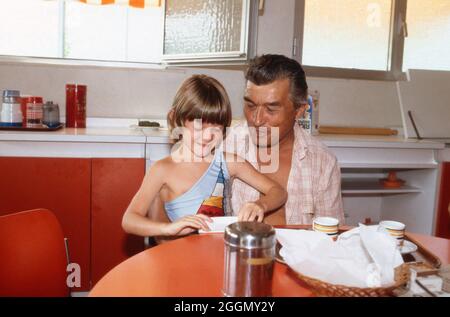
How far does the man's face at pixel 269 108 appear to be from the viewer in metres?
1.74

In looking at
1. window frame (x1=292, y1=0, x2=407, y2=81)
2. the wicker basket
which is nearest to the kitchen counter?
window frame (x1=292, y1=0, x2=407, y2=81)

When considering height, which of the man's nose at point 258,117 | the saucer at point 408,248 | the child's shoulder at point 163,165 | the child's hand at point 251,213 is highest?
the man's nose at point 258,117

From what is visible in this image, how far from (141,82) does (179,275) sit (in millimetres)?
1906

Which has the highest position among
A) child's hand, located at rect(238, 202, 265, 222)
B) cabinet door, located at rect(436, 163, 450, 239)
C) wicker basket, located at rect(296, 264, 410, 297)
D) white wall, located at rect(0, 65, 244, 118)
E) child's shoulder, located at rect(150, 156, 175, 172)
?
white wall, located at rect(0, 65, 244, 118)

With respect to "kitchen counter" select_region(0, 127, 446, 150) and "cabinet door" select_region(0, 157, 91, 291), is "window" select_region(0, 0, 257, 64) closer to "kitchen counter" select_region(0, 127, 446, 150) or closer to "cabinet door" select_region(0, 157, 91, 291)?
"kitchen counter" select_region(0, 127, 446, 150)

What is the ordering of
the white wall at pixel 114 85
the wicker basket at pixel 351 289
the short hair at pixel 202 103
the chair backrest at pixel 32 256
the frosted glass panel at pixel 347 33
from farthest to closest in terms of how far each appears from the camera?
the frosted glass panel at pixel 347 33, the white wall at pixel 114 85, the short hair at pixel 202 103, the chair backrest at pixel 32 256, the wicker basket at pixel 351 289

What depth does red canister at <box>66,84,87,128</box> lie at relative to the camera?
2.37 meters

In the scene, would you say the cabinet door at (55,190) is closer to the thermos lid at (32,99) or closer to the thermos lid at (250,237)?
the thermos lid at (32,99)

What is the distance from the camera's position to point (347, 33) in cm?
296

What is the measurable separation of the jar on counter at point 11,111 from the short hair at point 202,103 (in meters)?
1.08

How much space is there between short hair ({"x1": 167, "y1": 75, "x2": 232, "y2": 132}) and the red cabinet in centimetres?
75

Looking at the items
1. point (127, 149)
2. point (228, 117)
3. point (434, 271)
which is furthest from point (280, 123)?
point (434, 271)

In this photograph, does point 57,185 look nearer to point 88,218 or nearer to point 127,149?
point 88,218

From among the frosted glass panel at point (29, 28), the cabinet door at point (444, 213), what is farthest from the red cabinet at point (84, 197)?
the cabinet door at point (444, 213)
